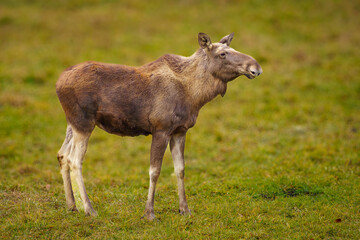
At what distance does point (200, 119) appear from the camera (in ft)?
53.5

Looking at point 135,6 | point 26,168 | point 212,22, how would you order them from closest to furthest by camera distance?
point 26,168 < point 212,22 < point 135,6

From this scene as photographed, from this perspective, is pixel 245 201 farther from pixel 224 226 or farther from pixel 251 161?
pixel 251 161

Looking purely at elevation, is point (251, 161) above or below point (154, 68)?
below

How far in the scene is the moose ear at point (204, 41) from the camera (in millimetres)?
7816

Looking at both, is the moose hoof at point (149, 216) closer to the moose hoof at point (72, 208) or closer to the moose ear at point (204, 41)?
the moose hoof at point (72, 208)

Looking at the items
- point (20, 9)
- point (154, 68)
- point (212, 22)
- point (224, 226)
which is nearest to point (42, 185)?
point (154, 68)

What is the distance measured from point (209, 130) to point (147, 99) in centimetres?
762

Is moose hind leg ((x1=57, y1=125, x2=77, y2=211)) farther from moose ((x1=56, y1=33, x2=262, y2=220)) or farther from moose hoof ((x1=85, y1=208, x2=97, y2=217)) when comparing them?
moose hoof ((x1=85, y1=208, x2=97, y2=217))

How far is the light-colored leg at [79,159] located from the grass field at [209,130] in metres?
0.19

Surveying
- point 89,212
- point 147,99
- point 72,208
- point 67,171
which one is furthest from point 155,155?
point 72,208

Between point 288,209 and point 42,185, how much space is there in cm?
572

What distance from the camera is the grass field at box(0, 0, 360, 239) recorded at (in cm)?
770

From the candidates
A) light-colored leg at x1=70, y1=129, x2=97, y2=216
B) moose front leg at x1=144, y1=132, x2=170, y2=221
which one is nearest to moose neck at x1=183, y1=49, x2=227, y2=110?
moose front leg at x1=144, y1=132, x2=170, y2=221

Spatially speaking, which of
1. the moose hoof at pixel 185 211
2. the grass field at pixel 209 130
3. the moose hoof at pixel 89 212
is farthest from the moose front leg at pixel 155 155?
the moose hoof at pixel 89 212
